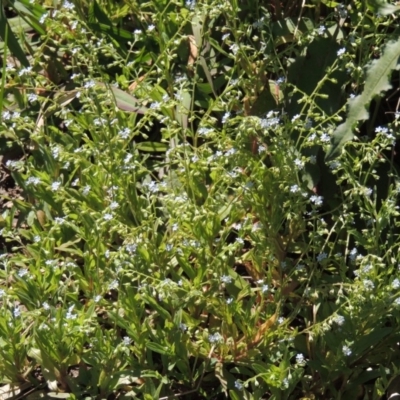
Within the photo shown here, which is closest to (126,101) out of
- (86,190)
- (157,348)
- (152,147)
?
(152,147)

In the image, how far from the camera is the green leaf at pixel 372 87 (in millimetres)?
2318

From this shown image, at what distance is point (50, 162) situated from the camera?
275cm

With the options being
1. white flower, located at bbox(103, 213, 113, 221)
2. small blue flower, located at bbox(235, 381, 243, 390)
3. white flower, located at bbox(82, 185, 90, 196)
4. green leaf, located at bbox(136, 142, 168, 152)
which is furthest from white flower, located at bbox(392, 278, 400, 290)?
green leaf, located at bbox(136, 142, 168, 152)

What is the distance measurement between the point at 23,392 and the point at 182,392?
0.46 metres

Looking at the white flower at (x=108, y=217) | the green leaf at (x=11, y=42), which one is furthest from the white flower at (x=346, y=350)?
the green leaf at (x=11, y=42)

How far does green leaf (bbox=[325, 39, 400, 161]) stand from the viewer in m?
2.32

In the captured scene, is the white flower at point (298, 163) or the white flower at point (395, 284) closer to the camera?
the white flower at point (395, 284)

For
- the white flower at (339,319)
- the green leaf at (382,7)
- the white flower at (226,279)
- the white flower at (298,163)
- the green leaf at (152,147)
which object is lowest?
the white flower at (339,319)

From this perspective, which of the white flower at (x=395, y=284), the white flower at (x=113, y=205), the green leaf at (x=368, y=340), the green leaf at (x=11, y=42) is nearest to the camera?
the white flower at (x=395, y=284)

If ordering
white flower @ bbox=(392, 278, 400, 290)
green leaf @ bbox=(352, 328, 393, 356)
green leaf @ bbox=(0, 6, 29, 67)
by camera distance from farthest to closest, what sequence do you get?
1. green leaf @ bbox=(0, 6, 29, 67)
2. green leaf @ bbox=(352, 328, 393, 356)
3. white flower @ bbox=(392, 278, 400, 290)

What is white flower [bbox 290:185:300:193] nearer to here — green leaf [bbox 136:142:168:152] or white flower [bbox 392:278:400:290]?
white flower [bbox 392:278:400:290]

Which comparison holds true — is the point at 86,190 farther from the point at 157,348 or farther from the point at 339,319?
the point at 339,319

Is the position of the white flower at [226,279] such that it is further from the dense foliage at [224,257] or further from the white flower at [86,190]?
the white flower at [86,190]

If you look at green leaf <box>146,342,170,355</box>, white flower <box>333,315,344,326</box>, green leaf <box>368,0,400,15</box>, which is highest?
green leaf <box>368,0,400,15</box>
